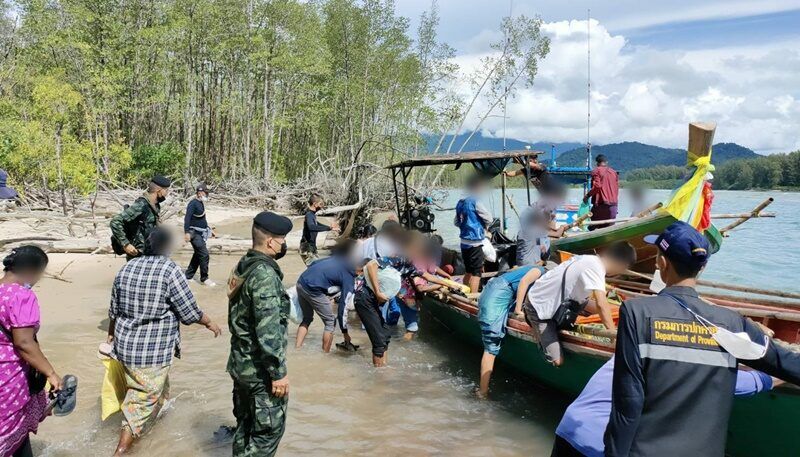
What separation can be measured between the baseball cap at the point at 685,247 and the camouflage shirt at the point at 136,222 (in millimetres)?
4988

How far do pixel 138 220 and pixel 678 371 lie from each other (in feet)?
17.5

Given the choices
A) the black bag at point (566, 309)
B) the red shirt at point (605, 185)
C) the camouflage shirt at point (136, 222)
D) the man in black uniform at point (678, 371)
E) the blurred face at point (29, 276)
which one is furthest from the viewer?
the red shirt at point (605, 185)

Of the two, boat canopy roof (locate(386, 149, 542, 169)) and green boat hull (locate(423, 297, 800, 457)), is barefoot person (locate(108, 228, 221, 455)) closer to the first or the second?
green boat hull (locate(423, 297, 800, 457))

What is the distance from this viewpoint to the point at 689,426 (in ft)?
6.07

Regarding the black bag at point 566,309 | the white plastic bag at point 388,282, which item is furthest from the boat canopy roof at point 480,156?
the black bag at point 566,309

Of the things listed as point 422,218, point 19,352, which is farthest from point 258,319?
point 422,218

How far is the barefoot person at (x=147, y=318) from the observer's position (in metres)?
3.71

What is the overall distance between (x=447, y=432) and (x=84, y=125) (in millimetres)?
19526

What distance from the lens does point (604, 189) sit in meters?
9.12

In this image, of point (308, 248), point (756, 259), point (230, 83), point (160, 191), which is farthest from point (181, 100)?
point (756, 259)

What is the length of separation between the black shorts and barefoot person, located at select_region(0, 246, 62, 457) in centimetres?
527

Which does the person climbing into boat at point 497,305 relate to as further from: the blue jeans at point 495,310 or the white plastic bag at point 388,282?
the white plastic bag at point 388,282

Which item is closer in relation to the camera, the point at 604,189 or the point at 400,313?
the point at 400,313

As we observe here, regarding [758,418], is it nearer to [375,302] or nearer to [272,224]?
[272,224]
